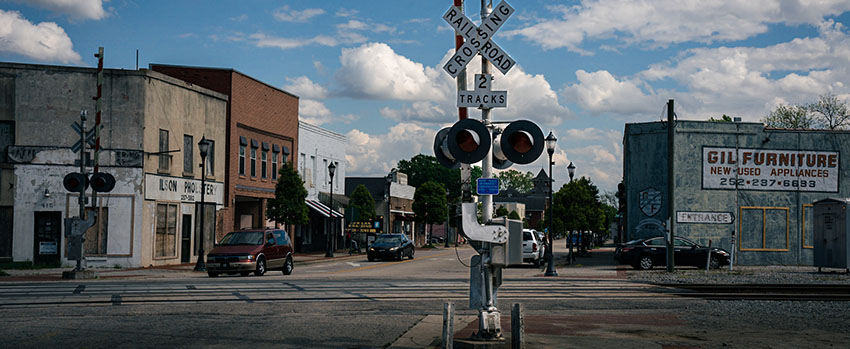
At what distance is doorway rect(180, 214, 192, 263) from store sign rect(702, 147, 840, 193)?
23722mm

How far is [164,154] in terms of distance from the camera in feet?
108

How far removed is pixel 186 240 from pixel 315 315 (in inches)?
959

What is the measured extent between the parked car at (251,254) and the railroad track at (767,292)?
12.3 m

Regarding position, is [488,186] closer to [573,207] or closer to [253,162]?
[253,162]

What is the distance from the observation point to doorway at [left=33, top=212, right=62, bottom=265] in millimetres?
29906

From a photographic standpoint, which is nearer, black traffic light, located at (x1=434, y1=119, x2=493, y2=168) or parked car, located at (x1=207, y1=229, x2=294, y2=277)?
black traffic light, located at (x1=434, y1=119, x2=493, y2=168)

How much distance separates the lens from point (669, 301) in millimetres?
15930

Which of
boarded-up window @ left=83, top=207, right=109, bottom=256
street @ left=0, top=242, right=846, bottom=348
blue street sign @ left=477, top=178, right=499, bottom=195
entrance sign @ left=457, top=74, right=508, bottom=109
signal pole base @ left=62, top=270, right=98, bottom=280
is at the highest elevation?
entrance sign @ left=457, top=74, right=508, bottom=109

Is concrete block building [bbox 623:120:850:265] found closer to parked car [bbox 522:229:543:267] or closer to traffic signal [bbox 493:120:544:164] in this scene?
parked car [bbox 522:229:543:267]

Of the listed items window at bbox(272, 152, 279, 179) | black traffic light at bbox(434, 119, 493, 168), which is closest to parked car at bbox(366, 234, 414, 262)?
window at bbox(272, 152, 279, 179)

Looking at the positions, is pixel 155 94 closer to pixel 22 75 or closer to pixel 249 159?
pixel 22 75

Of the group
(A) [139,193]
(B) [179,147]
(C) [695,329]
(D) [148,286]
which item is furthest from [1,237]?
(C) [695,329]

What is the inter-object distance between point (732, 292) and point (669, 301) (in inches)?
133

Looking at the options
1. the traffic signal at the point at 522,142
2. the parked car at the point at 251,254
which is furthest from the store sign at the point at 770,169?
the traffic signal at the point at 522,142
